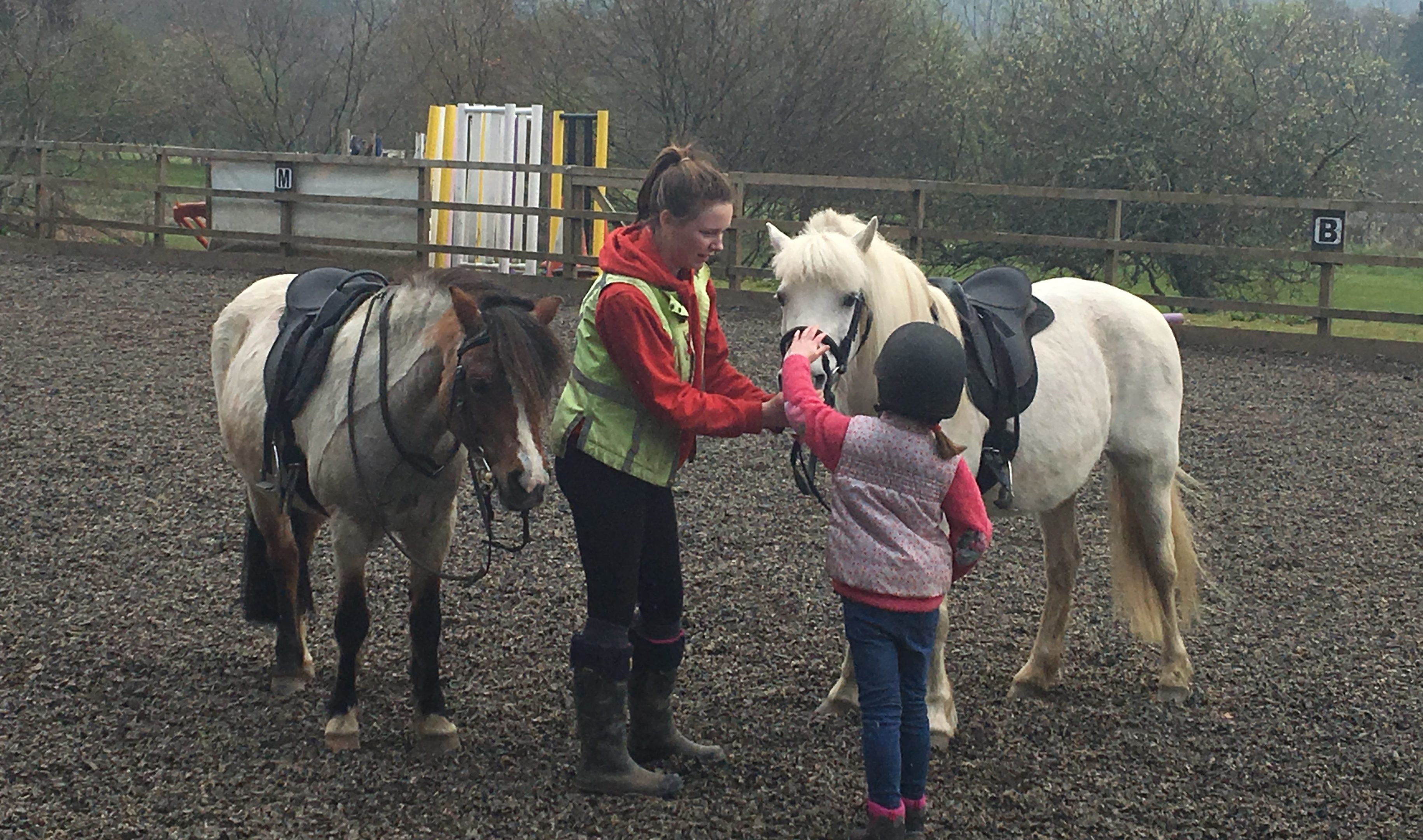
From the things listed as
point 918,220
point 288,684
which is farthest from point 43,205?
point 288,684

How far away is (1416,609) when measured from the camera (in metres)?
4.88

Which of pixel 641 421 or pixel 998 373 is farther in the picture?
pixel 998 373

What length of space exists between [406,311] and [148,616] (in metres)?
1.78

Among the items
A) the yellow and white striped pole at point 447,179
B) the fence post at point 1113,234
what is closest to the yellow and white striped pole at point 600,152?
the yellow and white striped pole at point 447,179

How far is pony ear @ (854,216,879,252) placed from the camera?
326 centimetres

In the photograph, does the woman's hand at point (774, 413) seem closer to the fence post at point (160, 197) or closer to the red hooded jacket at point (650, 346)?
the red hooded jacket at point (650, 346)

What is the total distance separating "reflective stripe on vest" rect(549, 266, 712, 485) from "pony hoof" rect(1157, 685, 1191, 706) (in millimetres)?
1954

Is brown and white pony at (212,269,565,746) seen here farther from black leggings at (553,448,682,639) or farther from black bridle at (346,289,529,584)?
black leggings at (553,448,682,639)

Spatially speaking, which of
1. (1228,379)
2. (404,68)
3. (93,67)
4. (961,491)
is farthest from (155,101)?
(961,491)

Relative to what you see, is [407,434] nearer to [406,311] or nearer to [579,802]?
[406,311]

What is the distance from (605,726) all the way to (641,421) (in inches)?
30.5

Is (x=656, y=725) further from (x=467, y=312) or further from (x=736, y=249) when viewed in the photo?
(x=736, y=249)

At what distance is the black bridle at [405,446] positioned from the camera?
301 cm

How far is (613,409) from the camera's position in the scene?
3.00m
